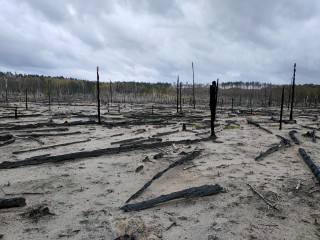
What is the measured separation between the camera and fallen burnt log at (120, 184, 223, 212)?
22.5 ft

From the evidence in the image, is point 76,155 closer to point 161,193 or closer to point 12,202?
point 12,202

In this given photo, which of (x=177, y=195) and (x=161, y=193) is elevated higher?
(x=177, y=195)

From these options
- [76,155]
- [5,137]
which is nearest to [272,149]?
[76,155]

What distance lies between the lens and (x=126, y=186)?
8.54 m

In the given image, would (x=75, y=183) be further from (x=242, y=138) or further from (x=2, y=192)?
(x=242, y=138)

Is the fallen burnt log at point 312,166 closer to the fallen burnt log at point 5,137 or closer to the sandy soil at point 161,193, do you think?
the sandy soil at point 161,193

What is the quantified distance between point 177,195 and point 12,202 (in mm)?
4004

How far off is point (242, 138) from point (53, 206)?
41.1ft

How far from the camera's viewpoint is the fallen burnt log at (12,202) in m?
6.74

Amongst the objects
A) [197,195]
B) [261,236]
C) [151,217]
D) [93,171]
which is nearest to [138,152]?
[93,171]

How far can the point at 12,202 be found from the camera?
684 cm

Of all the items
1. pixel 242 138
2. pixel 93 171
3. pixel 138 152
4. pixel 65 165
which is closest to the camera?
pixel 93 171

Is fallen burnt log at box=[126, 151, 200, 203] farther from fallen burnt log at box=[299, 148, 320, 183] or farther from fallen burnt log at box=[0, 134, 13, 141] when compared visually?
fallen burnt log at box=[0, 134, 13, 141]

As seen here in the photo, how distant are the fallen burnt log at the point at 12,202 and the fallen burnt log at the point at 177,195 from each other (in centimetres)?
243
